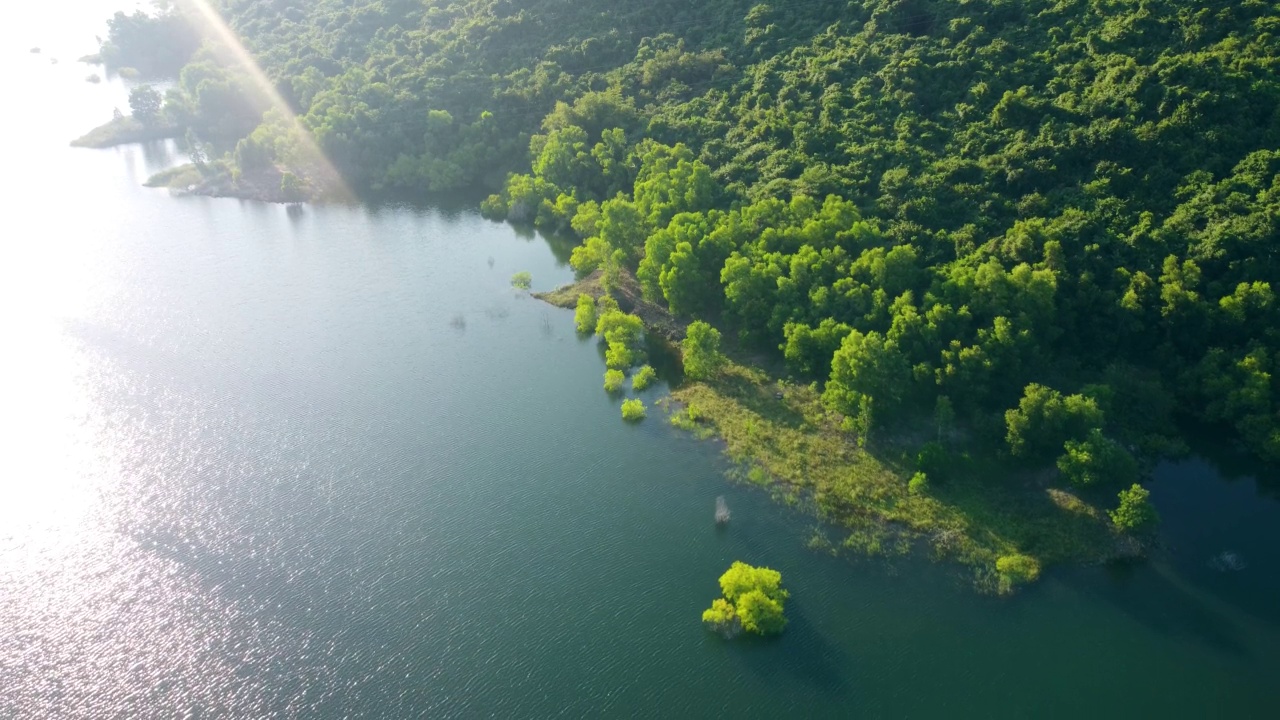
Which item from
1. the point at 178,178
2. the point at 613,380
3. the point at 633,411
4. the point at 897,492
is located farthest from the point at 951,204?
the point at 178,178

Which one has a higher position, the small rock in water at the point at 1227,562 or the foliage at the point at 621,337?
the foliage at the point at 621,337

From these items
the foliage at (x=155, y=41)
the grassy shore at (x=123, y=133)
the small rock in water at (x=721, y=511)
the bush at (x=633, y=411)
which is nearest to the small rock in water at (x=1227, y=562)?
the small rock in water at (x=721, y=511)

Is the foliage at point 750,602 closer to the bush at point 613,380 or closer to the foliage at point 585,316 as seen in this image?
the bush at point 613,380

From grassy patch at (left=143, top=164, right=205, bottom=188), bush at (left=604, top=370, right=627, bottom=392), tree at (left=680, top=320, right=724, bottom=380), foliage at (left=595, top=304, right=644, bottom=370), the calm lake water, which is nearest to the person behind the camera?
the calm lake water

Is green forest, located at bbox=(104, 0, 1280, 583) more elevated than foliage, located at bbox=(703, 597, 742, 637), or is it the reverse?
green forest, located at bbox=(104, 0, 1280, 583)

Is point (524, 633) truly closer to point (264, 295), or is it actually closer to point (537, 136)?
point (264, 295)

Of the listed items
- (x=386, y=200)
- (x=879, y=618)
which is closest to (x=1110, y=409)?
(x=879, y=618)

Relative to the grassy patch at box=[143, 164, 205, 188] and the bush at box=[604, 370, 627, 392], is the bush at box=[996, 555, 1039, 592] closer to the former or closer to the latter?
the bush at box=[604, 370, 627, 392]

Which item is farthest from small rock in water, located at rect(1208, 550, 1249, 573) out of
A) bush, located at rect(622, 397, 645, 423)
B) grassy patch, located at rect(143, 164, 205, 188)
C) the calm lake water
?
grassy patch, located at rect(143, 164, 205, 188)
